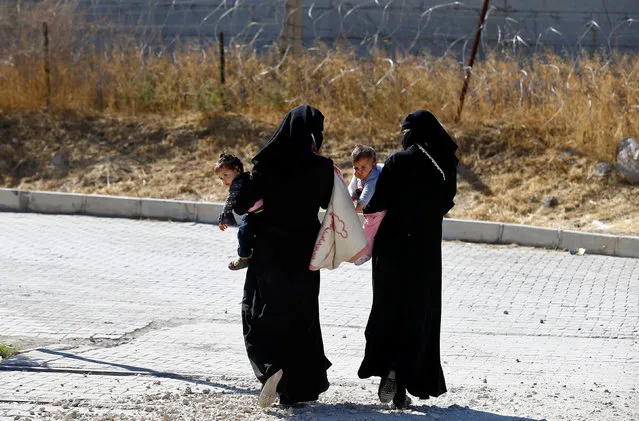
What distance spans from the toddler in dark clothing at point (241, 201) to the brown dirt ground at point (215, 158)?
253 inches

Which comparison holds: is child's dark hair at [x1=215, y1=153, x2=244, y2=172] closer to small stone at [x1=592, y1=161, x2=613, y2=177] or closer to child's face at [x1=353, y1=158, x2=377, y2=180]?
child's face at [x1=353, y1=158, x2=377, y2=180]

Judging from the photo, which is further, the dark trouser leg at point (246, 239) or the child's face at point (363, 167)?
the child's face at point (363, 167)

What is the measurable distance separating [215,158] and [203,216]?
1.76 meters

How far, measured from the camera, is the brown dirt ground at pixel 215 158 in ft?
37.9

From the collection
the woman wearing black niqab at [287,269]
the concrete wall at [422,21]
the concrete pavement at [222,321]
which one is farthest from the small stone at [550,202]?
the concrete wall at [422,21]

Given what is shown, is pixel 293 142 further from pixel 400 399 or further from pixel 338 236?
pixel 400 399

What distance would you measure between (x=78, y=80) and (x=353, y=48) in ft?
14.2

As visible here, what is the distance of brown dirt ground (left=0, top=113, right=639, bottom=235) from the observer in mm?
11547

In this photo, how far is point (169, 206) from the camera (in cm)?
1188

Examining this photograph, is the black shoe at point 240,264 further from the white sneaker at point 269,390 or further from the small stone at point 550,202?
the small stone at point 550,202

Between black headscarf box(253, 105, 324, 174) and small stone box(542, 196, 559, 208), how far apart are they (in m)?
6.89

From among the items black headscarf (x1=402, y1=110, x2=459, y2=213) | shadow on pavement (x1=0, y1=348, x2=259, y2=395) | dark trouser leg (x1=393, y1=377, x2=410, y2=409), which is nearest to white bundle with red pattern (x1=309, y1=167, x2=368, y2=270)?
black headscarf (x1=402, y1=110, x2=459, y2=213)

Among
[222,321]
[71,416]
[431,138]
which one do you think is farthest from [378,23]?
[71,416]

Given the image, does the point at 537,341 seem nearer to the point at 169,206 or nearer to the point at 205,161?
the point at 169,206
